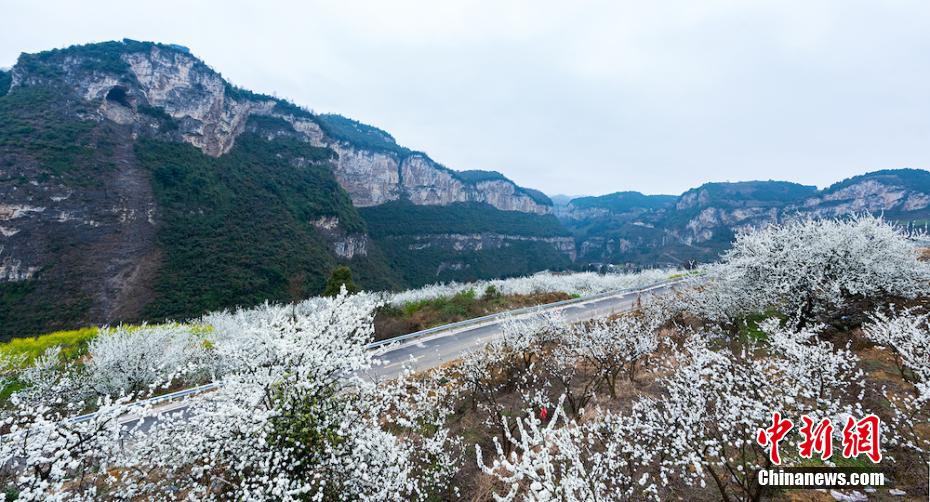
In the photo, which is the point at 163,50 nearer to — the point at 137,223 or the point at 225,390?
the point at 137,223

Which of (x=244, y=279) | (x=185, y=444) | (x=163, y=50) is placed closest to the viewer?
(x=185, y=444)

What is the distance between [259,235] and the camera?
75438 millimetres

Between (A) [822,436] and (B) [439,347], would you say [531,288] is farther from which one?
(A) [822,436]

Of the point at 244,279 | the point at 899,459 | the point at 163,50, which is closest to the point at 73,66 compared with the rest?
the point at 163,50

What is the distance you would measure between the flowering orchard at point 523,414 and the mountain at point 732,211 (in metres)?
99.6

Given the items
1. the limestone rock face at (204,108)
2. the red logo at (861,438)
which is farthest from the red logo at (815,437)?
the limestone rock face at (204,108)

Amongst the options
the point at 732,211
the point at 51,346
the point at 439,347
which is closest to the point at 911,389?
the point at 439,347

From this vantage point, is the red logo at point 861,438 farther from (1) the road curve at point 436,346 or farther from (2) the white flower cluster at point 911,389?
(1) the road curve at point 436,346

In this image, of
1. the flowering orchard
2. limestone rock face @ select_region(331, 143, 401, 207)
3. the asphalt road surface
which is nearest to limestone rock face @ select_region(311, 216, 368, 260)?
limestone rock face @ select_region(331, 143, 401, 207)

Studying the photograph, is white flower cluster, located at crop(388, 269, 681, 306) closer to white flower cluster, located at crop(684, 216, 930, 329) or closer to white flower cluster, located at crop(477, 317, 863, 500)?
white flower cluster, located at crop(684, 216, 930, 329)

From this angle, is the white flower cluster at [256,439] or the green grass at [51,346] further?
the green grass at [51,346]

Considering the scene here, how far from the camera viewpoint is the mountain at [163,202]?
49812 mm

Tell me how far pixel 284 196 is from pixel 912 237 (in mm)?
107965

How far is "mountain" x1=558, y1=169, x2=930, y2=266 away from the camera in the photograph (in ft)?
367
